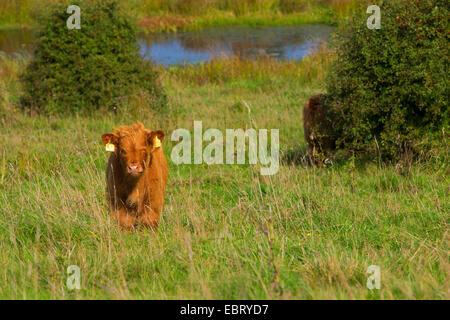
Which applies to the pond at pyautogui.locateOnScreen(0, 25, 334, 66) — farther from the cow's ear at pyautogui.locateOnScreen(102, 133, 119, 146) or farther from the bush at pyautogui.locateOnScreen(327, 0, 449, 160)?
the cow's ear at pyautogui.locateOnScreen(102, 133, 119, 146)

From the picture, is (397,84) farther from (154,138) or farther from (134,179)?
(134,179)

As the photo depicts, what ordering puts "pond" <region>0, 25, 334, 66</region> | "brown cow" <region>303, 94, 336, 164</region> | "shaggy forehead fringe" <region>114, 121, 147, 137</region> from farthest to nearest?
"pond" <region>0, 25, 334, 66</region> < "brown cow" <region>303, 94, 336, 164</region> < "shaggy forehead fringe" <region>114, 121, 147, 137</region>

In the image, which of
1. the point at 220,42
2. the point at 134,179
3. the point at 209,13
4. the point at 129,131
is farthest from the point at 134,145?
the point at 209,13

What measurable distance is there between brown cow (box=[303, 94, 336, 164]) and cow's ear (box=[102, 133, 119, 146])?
11.9 ft

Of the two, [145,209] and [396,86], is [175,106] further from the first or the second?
[145,209]

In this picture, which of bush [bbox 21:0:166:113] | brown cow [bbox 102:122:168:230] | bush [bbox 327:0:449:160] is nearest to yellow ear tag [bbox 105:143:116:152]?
brown cow [bbox 102:122:168:230]

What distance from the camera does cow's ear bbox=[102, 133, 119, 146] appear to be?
5629 millimetres

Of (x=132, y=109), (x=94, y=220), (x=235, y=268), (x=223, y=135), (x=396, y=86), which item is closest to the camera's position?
(x=235, y=268)

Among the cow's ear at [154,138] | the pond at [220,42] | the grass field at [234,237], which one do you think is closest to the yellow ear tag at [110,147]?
the cow's ear at [154,138]

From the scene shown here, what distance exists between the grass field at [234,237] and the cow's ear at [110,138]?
0.71 metres

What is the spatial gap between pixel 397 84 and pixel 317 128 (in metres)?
1.35
